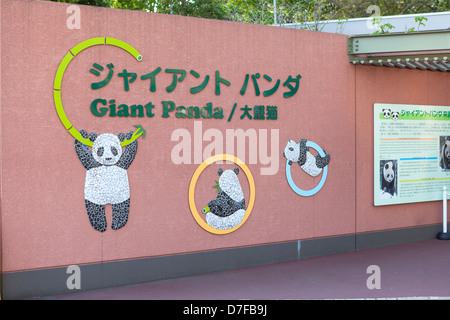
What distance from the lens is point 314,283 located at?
8.27 meters

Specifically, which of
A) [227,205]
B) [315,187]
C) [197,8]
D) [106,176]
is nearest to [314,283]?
[227,205]

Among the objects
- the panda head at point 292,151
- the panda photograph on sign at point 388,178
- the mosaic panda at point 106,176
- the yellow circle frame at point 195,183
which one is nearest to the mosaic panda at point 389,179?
the panda photograph on sign at point 388,178

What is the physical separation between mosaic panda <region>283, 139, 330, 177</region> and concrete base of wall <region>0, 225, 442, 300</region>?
1.20 metres

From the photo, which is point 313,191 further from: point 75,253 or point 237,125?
point 75,253

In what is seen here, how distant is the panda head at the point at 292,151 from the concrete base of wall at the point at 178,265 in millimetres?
1383

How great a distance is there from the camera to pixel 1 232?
7.23 meters

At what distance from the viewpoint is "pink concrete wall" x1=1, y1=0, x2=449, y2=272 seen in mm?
7387

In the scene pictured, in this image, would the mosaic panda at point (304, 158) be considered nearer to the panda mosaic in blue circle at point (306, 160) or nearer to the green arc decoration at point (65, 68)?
the panda mosaic in blue circle at point (306, 160)

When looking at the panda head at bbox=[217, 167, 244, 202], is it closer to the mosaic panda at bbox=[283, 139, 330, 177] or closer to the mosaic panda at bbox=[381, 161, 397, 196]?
the mosaic panda at bbox=[283, 139, 330, 177]

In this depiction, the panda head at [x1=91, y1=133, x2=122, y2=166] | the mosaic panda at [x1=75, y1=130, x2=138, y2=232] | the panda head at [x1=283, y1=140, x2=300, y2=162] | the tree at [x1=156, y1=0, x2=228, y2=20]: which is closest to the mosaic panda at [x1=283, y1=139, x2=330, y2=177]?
the panda head at [x1=283, y1=140, x2=300, y2=162]

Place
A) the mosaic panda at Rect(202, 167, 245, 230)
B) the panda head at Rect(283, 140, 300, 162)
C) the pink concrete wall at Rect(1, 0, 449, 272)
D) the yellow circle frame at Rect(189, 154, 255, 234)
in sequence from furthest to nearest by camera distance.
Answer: the panda head at Rect(283, 140, 300, 162)
the mosaic panda at Rect(202, 167, 245, 230)
the yellow circle frame at Rect(189, 154, 255, 234)
the pink concrete wall at Rect(1, 0, 449, 272)

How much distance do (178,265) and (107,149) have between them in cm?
197

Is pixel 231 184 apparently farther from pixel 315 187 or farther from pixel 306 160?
pixel 315 187
